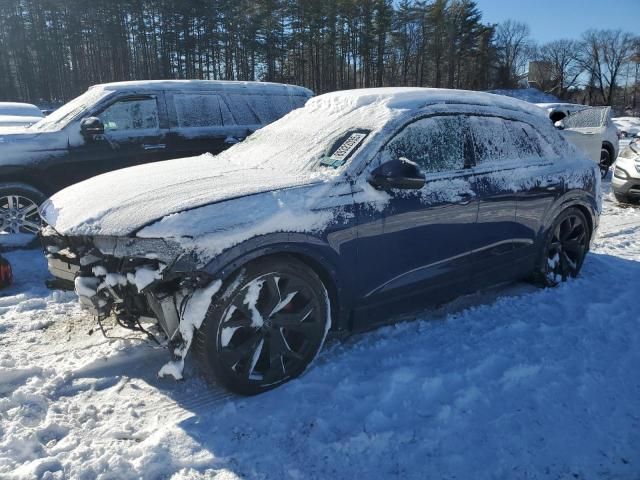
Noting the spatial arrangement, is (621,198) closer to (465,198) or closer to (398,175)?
(465,198)

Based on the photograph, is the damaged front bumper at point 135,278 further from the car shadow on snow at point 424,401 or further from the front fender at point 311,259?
the car shadow on snow at point 424,401

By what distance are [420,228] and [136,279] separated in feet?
6.25

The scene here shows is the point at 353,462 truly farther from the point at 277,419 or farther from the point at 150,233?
the point at 150,233

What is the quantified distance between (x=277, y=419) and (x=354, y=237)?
1.19 meters

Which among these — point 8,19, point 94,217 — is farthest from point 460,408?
point 8,19

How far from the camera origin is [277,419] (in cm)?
273

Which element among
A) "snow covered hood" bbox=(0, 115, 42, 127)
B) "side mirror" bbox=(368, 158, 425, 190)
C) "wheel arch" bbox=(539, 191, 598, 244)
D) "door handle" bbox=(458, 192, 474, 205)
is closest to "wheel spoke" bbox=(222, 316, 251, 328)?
"side mirror" bbox=(368, 158, 425, 190)

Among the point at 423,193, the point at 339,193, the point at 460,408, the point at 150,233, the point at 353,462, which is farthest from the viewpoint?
the point at 423,193

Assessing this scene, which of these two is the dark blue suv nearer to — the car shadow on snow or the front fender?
the front fender

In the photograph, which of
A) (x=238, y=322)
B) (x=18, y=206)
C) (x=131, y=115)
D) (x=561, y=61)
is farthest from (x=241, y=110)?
(x=561, y=61)

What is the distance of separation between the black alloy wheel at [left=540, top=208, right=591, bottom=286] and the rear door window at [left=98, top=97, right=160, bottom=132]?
16.4 feet

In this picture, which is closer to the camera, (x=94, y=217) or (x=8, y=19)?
(x=94, y=217)

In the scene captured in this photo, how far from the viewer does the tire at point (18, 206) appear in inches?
229

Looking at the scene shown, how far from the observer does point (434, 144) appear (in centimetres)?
365
